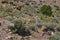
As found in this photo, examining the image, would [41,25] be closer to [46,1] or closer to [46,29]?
[46,29]

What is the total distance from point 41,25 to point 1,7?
150 inches

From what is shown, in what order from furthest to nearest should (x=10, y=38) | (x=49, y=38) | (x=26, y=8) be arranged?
(x=26, y=8), (x=49, y=38), (x=10, y=38)

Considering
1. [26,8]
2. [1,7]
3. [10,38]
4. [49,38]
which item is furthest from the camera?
[26,8]

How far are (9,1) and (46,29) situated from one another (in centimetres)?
686

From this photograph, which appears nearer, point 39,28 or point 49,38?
point 49,38

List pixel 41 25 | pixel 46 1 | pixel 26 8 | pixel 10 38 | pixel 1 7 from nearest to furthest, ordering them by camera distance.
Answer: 1. pixel 10 38
2. pixel 41 25
3. pixel 1 7
4. pixel 26 8
5. pixel 46 1

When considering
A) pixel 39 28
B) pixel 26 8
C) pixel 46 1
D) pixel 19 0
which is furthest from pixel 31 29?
pixel 46 1

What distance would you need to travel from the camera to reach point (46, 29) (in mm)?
13117

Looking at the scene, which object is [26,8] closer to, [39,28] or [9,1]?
[9,1]

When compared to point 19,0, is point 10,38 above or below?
above

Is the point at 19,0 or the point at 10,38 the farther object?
the point at 19,0

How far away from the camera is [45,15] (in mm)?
17547

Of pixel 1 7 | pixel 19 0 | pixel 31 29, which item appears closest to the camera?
pixel 31 29

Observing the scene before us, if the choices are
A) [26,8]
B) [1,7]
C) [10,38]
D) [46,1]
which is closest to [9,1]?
[26,8]
